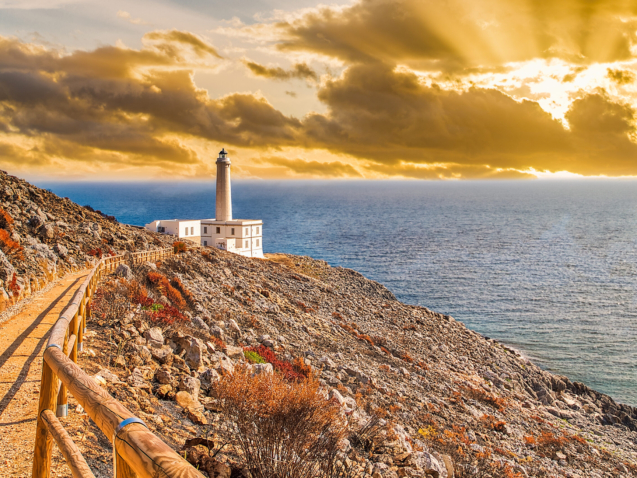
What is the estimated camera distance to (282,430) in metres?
7.40

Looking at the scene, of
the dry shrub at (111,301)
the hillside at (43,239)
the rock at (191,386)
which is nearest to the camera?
the rock at (191,386)

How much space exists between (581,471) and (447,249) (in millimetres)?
70486

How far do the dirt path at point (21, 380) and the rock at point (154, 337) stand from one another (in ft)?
7.45

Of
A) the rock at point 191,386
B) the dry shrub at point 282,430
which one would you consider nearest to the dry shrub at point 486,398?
the dry shrub at point 282,430

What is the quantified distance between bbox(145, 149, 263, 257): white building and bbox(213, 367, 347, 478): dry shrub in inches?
1752

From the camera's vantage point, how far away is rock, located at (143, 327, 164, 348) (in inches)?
453

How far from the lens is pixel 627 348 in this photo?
3694 cm

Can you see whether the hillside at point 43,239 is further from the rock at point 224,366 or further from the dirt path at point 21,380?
the rock at point 224,366

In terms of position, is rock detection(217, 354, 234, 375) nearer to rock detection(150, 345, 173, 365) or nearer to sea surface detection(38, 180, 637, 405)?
rock detection(150, 345, 173, 365)

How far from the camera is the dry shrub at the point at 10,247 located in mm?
17656

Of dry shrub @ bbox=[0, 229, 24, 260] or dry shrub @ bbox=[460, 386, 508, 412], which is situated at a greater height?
dry shrub @ bbox=[0, 229, 24, 260]

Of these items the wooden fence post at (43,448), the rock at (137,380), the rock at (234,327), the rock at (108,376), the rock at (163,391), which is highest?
the wooden fence post at (43,448)

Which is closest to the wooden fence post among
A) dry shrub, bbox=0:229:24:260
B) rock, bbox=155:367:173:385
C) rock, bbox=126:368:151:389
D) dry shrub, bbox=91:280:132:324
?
rock, bbox=126:368:151:389

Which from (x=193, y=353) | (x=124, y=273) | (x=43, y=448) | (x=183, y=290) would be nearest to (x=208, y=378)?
(x=193, y=353)
